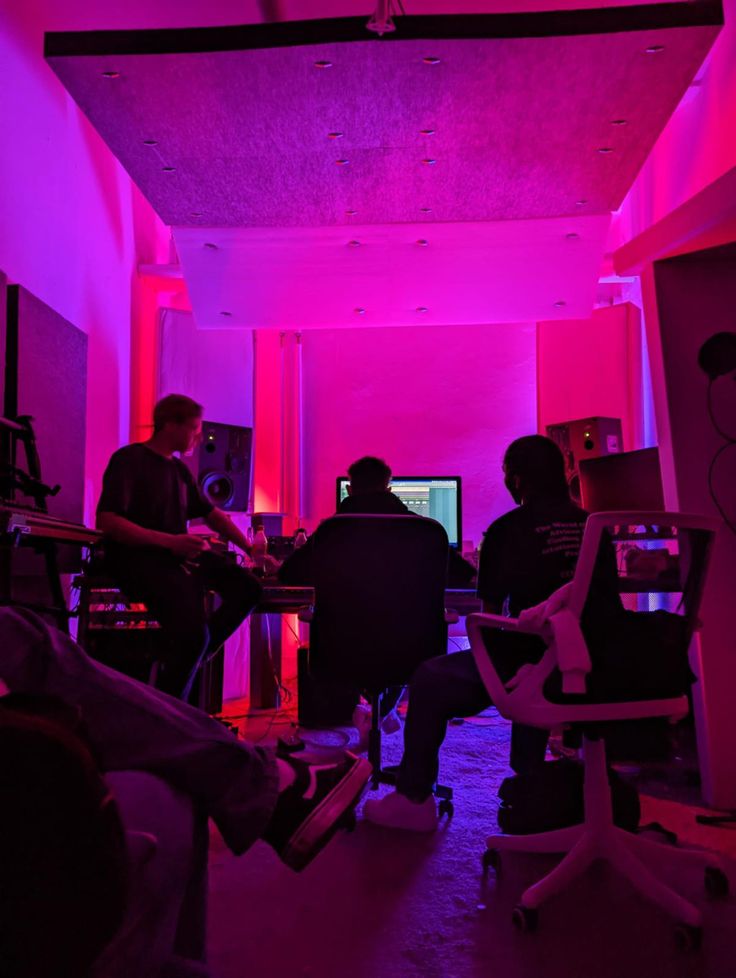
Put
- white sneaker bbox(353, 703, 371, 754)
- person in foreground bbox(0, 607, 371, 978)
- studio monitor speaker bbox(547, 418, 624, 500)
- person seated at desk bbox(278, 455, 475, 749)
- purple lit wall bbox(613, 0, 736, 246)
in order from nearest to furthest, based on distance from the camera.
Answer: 1. person in foreground bbox(0, 607, 371, 978)
2. person seated at desk bbox(278, 455, 475, 749)
3. white sneaker bbox(353, 703, 371, 754)
4. purple lit wall bbox(613, 0, 736, 246)
5. studio monitor speaker bbox(547, 418, 624, 500)

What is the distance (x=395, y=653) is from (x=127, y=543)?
1274 millimetres

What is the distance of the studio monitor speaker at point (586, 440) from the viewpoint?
16.9 ft

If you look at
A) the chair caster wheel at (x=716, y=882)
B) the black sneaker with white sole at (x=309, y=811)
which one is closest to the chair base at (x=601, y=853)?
the chair caster wheel at (x=716, y=882)

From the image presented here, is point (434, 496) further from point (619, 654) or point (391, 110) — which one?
point (619, 654)

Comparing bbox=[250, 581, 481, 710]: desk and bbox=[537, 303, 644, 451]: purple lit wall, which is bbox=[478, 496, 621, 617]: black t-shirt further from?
bbox=[537, 303, 644, 451]: purple lit wall

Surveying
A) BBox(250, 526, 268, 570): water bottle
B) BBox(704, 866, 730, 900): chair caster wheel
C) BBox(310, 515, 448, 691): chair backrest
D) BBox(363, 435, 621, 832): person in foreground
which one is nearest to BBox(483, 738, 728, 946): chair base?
BBox(704, 866, 730, 900): chair caster wheel

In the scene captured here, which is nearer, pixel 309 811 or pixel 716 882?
pixel 309 811

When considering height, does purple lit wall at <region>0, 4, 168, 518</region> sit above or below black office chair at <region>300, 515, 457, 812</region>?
above

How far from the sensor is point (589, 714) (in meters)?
1.95

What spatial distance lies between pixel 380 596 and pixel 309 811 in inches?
52.6

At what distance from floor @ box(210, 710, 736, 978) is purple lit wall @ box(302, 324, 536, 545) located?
3.80m

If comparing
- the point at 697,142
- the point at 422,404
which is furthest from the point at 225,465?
the point at 697,142

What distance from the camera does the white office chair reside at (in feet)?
6.12

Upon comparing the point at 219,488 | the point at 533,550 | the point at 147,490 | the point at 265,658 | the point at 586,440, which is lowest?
the point at 265,658
